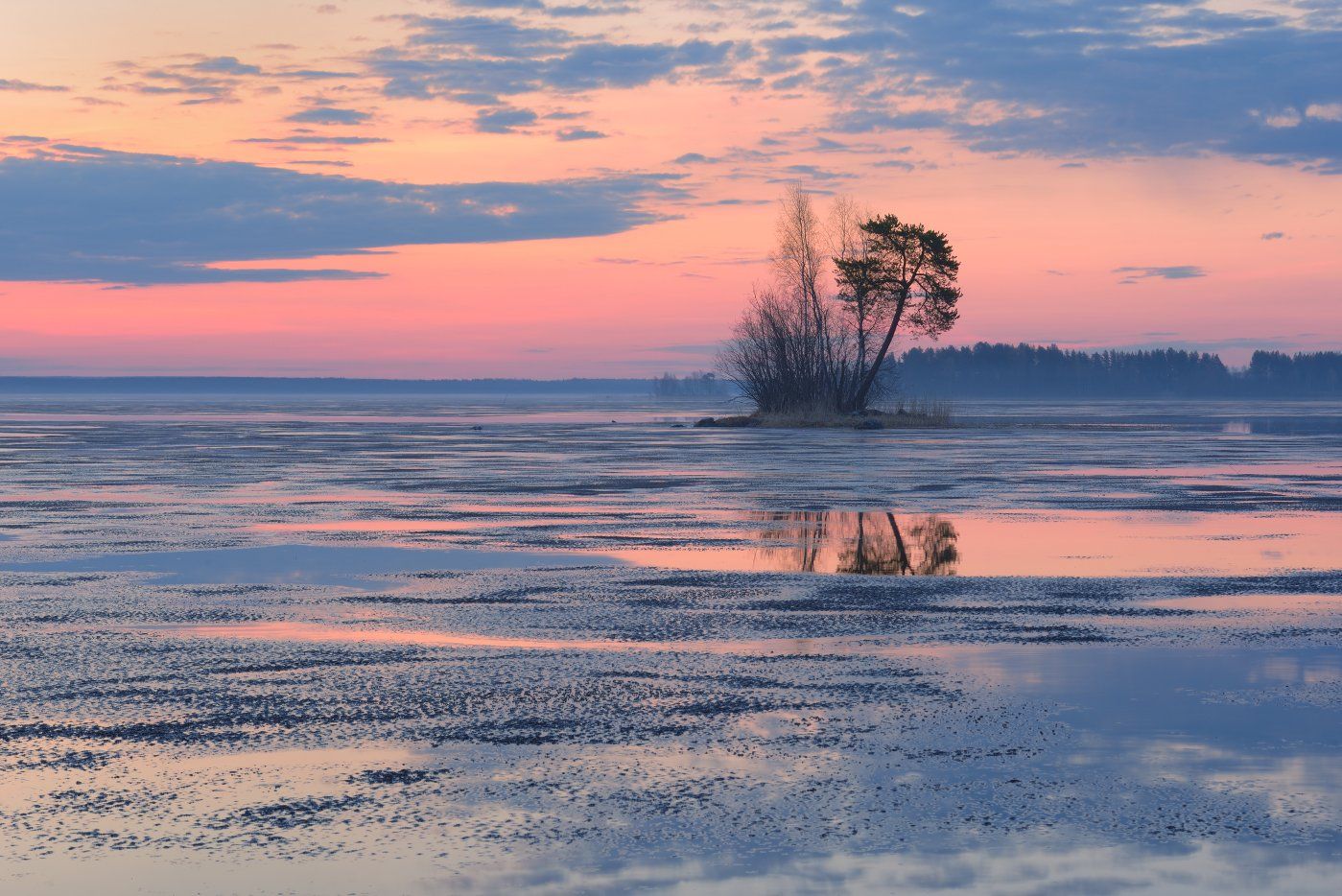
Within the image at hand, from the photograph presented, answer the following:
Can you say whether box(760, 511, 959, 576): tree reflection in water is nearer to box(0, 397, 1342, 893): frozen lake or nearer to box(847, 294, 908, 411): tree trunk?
box(0, 397, 1342, 893): frozen lake

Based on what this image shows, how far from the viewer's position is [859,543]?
18.8m

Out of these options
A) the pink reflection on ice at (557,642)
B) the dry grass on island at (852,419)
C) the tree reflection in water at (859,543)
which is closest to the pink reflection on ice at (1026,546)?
the tree reflection in water at (859,543)

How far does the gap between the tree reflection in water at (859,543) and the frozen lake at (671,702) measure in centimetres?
11

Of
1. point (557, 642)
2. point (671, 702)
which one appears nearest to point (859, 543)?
point (557, 642)

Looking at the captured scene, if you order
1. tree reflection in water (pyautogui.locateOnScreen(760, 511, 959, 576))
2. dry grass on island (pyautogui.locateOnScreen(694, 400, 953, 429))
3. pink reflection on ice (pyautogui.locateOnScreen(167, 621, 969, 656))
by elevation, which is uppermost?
dry grass on island (pyautogui.locateOnScreen(694, 400, 953, 429))

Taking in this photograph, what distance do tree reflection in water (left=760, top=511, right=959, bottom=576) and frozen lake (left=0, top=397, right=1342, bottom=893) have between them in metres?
0.11

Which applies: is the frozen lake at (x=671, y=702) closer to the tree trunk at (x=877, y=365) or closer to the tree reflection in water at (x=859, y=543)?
the tree reflection in water at (x=859, y=543)

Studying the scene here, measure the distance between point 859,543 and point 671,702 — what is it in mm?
9827

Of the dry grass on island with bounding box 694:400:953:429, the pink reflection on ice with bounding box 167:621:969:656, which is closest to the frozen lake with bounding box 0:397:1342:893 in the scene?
the pink reflection on ice with bounding box 167:621:969:656

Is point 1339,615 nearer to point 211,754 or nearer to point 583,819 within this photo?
point 583,819

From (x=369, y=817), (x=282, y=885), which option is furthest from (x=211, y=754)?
(x=282, y=885)

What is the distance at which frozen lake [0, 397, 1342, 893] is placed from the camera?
6285 millimetres

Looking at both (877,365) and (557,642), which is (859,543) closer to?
(557,642)

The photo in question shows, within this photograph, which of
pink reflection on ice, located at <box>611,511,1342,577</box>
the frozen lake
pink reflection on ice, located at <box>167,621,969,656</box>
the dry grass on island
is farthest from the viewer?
the dry grass on island
